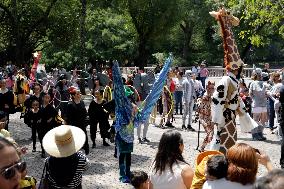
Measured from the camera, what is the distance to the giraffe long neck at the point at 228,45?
8570mm

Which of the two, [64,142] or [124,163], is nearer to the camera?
[64,142]

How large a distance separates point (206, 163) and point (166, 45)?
44860mm

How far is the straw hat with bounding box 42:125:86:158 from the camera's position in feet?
17.4

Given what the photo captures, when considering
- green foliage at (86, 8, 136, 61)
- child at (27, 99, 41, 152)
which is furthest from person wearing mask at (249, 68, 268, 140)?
green foliage at (86, 8, 136, 61)

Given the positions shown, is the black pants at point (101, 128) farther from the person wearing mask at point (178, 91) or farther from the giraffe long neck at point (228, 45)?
the person wearing mask at point (178, 91)

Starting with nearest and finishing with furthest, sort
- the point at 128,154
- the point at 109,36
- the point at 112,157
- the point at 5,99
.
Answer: the point at 128,154
the point at 112,157
the point at 5,99
the point at 109,36

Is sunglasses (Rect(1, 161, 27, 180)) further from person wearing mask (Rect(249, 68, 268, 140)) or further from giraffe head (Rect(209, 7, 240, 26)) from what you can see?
person wearing mask (Rect(249, 68, 268, 140))

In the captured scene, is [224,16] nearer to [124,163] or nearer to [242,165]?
[124,163]

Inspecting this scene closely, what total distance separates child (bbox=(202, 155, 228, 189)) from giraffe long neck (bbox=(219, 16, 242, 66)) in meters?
4.30

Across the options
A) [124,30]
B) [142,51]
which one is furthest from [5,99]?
[124,30]

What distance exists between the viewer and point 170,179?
5.04m

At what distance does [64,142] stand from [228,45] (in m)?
4.25

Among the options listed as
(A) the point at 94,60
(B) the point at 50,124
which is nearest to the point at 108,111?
(B) the point at 50,124

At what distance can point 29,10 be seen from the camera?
3244 cm
